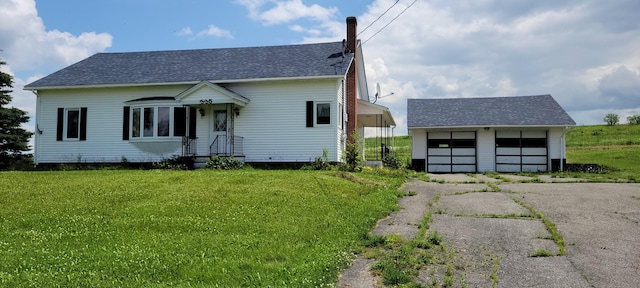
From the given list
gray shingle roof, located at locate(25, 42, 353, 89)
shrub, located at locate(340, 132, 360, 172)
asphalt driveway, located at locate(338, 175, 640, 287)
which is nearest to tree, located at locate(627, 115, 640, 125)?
gray shingle roof, located at locate(25, 42, 353, 89)

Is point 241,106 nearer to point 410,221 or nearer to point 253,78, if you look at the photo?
point 253,78

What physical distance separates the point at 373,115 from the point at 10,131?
61.6ft

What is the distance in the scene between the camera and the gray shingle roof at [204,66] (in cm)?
2050

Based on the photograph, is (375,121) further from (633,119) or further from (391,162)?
(633,119)

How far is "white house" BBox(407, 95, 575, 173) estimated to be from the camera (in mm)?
24719

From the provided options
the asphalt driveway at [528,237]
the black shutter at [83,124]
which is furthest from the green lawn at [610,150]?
the black shutter at [83,124]

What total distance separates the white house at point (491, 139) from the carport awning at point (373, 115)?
4.84ft

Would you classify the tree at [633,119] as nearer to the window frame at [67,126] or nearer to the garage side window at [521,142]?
the garage side window at [521,142]

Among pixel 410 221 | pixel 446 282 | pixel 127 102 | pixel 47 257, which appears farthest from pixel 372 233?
pixel 127 102

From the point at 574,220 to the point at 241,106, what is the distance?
558 inches

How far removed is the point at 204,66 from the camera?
73.5ft

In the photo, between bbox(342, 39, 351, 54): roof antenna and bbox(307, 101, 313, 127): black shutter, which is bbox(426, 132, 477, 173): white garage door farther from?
bbox(307, 101, 313, 127): black shutter

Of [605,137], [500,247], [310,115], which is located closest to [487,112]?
[310,115]

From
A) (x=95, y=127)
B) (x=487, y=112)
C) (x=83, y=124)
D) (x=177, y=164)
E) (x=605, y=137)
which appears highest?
(x=487, y=112)
